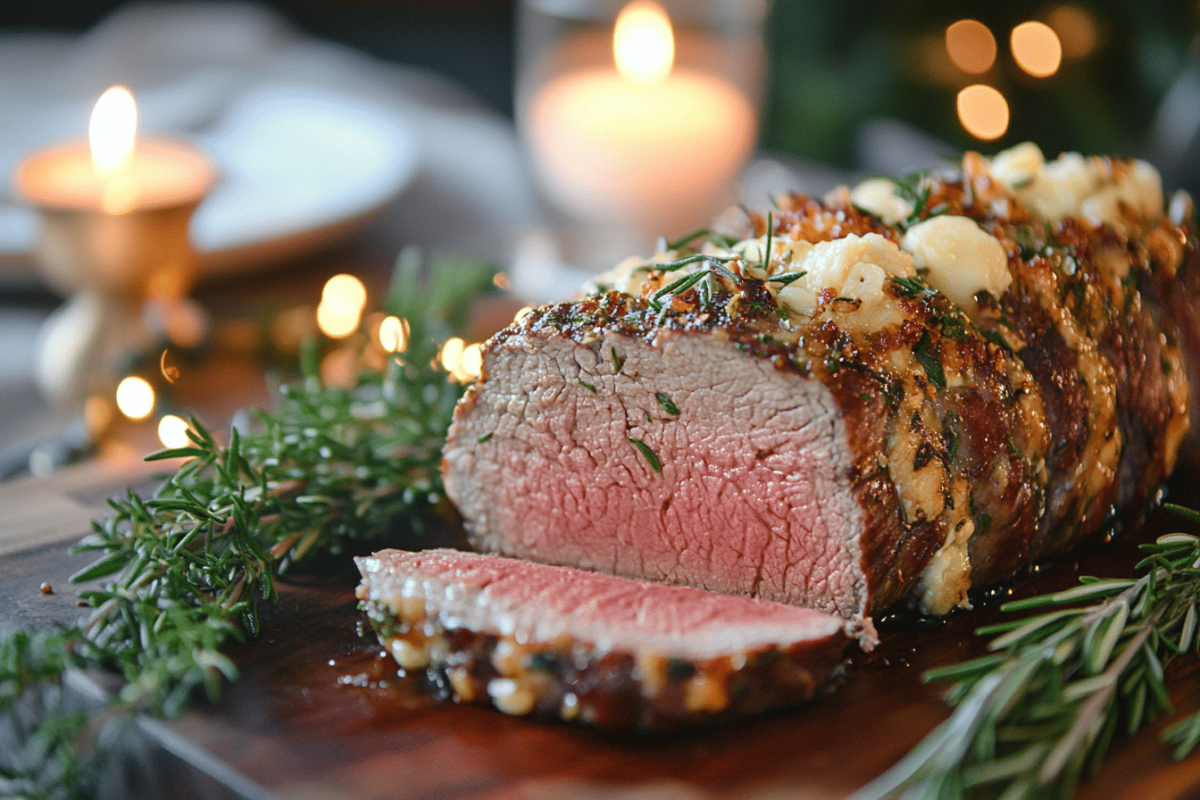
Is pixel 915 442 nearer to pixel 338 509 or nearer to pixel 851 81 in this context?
pixel 338 509

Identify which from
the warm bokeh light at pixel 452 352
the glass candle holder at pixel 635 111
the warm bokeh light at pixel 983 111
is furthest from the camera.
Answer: the warm bokeh light at pixel 983 111

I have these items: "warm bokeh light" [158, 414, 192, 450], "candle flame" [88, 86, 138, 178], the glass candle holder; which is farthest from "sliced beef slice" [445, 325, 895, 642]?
the glass candle holder

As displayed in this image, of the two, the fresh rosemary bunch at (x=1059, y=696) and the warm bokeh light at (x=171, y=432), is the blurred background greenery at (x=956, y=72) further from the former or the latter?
the fresh rosemary bunch at (x=1059, y=696)

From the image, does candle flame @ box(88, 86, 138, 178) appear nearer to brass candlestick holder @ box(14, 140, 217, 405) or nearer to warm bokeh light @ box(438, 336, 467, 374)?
brass candlestick holder @ box(14, 140, 217, 405)

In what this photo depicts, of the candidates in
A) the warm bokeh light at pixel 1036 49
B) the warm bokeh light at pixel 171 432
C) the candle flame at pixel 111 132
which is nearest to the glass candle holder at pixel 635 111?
the warm bokeh light at pixel 1036 49

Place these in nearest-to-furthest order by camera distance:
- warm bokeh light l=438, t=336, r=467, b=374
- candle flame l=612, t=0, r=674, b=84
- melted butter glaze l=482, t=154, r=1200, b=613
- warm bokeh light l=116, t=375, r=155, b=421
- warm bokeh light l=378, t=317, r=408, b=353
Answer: melted butter glaze l=482, t=154, r=1200, b=613 → warm bokeh light l=378, t=317, r=408, b=353 → warm bokeh light l=438, t=336, r=467, b=374 → warm bokeh light l=116, t=375, r=155, b=421 → candle flame l=612, t=0, r=674, b=84

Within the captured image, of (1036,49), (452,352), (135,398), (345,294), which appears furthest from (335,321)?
(1036,49)

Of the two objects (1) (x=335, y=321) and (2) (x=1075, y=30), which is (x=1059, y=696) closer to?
(1) (x=335, y=321)
